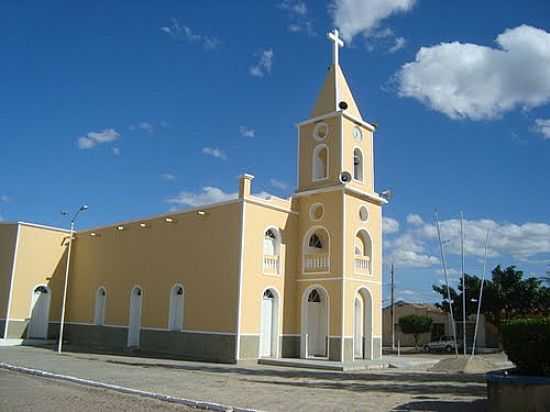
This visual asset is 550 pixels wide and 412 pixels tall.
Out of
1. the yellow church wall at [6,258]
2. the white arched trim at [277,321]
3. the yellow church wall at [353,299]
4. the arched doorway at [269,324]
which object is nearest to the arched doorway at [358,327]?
the yellow church wall at [353,299]

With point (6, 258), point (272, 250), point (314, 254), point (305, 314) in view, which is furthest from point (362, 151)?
point (6, 258)

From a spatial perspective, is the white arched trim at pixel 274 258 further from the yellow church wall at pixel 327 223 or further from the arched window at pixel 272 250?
the yellow church wall at pixel 327 223

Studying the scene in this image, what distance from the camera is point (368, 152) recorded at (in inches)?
990

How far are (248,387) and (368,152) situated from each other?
1423 centimetres

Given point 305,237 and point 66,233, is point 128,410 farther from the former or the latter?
point 66,233

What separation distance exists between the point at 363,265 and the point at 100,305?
Result: 49.7 ft

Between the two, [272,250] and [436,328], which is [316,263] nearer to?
[272,250]

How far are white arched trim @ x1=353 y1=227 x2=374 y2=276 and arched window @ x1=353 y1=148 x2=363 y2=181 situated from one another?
257cm

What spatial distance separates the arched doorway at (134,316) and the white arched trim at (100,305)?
2.71 m

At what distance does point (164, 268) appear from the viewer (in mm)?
25422

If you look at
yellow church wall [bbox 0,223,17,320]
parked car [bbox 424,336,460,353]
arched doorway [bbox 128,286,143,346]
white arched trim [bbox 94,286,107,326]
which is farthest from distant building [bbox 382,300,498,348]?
yellow church wall [bbox 0,223,17,320]

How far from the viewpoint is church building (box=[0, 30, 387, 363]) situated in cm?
2172

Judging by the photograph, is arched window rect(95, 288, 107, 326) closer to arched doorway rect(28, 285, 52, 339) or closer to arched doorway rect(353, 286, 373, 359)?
arched doorway rect(28, 285, 52, 339)

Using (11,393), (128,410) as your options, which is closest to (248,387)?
(128,410)
